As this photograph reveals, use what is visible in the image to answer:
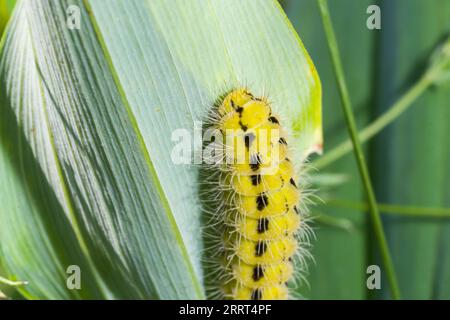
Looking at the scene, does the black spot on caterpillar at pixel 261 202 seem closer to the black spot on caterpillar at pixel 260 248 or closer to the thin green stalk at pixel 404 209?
the black spot on caterpillar at pixel 260 248

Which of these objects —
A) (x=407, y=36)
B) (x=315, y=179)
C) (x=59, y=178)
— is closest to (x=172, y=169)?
(x=59, y=178)

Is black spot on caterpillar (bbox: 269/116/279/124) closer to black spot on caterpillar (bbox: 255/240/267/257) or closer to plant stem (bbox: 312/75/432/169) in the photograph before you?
black spot on caterpillar (bbox: 255/240/267/257)

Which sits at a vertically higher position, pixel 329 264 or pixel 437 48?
pixel 437 48

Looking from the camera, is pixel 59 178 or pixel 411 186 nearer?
pixel 59 178

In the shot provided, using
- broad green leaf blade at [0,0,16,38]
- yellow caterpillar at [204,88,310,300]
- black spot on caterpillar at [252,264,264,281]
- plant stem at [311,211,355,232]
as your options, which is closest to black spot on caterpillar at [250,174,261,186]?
yellow caterpillar at [204,88,310,300]

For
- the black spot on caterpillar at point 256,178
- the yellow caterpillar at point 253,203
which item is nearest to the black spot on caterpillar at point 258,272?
the yellow caterpillar at point 253,203

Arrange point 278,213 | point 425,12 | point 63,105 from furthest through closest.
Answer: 1. point 425,12
2. point 278,213
3. point 63,105

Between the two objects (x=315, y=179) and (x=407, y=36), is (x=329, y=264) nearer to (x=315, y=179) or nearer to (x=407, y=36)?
(x=315, y=179)
